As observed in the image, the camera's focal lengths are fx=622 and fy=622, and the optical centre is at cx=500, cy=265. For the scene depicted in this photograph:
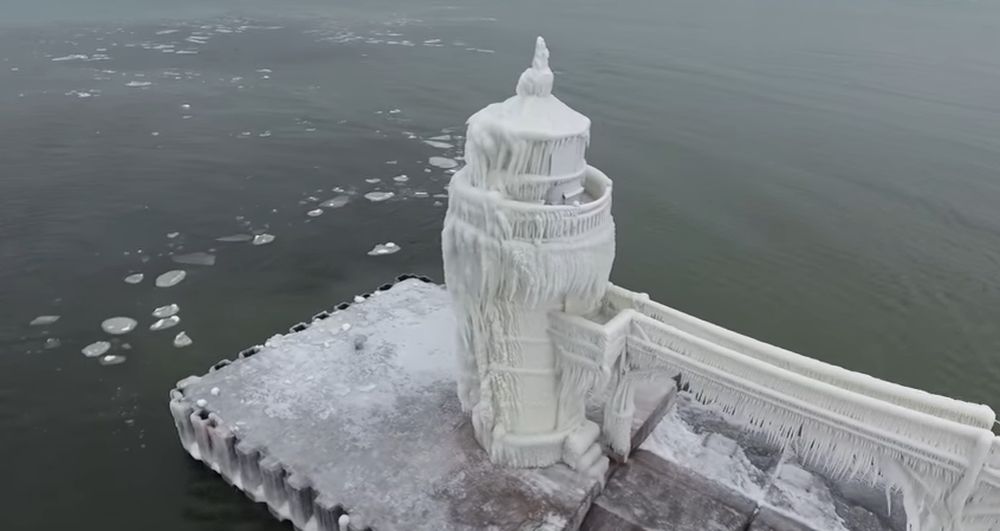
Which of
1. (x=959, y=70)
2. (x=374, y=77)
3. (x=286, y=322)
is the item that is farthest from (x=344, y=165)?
(x=959, y=70)

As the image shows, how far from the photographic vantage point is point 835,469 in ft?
29.3

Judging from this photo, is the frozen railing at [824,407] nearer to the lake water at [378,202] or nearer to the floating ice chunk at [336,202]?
the lake water at [378,202]

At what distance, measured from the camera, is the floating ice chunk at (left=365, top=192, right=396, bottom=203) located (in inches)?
990

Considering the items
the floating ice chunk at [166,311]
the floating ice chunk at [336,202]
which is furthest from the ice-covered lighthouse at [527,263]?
the floating ice chunk at [336,202]

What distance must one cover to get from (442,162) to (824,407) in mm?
22284

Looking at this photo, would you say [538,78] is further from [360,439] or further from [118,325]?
[118,325]

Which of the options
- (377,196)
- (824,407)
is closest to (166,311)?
(377,196)

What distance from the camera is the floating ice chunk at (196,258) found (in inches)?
793

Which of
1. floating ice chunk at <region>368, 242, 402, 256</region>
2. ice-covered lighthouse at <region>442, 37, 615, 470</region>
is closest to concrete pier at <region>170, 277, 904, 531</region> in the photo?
ice-covered lighthouse at <region>442, 37, 615, 470</region>

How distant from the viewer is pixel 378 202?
24.9 metres

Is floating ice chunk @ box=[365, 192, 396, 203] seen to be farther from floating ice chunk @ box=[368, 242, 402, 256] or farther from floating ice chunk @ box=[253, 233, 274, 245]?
floating ice chunk @ box=[253, 233, 274, 245]

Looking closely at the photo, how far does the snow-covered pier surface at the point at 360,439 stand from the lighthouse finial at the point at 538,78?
640 cm

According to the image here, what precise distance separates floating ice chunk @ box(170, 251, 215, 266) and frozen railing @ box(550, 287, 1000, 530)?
14309 mm

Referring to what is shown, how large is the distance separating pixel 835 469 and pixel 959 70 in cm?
4183
